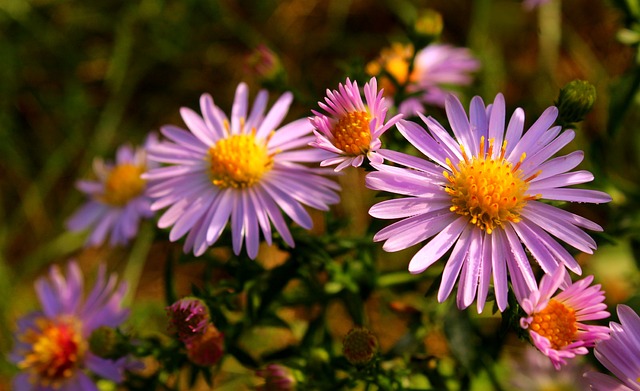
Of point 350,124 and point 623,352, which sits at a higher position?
point 350,124

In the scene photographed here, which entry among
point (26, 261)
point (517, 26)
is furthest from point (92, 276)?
point (517, 26)

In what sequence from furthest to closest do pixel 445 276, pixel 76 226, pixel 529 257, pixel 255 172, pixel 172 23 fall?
pixel 172 23
pixel 76 226
pixel 255 172
pixel 529 257
pixel 445 276

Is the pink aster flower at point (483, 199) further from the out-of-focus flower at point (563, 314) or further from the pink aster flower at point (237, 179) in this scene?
the pink aster flower at point (237, 179)

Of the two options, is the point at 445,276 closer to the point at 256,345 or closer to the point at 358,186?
the point at 256,345

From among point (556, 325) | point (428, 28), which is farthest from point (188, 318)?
point (428, 28)

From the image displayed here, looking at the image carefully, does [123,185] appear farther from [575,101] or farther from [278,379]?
[575,101]

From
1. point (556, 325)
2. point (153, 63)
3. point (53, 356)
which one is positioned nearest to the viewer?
point (556, 325)

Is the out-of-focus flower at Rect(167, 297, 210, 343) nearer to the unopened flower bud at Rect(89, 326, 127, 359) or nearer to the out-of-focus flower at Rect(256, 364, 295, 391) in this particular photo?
the out-of-focus flower at Rect(256, 364, 295, 391)

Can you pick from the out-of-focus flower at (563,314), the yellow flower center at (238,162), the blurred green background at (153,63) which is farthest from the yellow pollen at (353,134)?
the blurred green background at (153,63)
